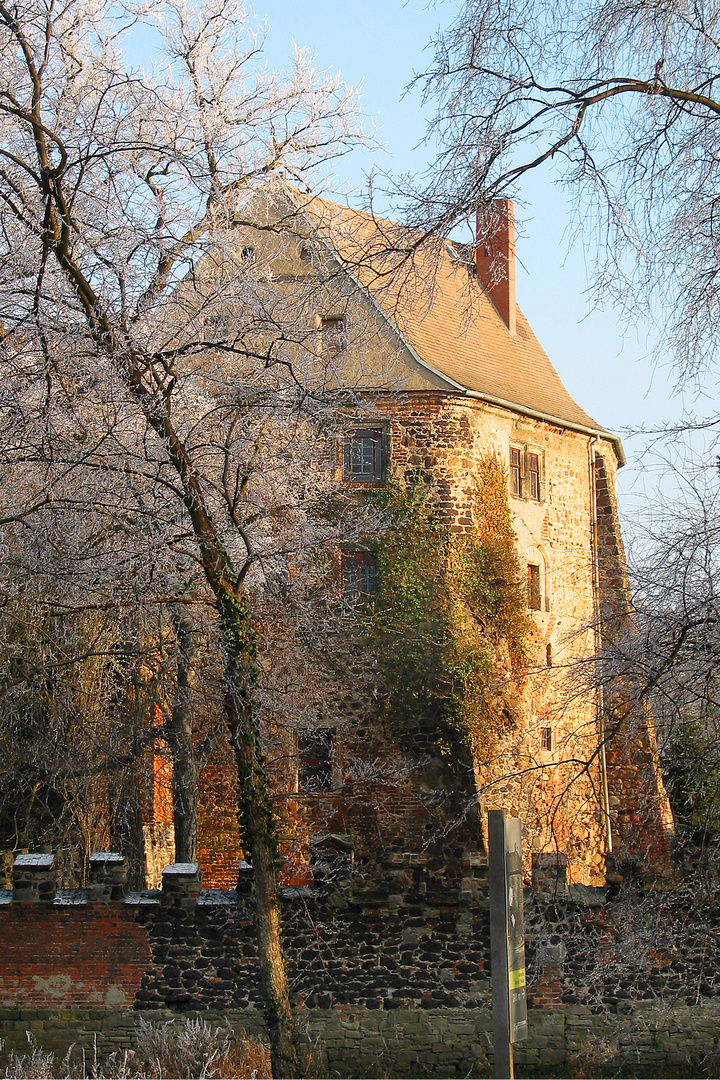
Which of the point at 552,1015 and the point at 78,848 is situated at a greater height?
the point at 78,848

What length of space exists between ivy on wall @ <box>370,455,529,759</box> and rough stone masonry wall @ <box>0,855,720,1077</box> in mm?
5909

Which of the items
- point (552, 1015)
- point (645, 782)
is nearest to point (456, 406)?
point (552, 1015)

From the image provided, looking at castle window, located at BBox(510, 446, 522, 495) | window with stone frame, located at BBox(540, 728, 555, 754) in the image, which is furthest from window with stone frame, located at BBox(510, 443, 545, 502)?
window with stone frame, located at BBox(540, 728, 555, 754)

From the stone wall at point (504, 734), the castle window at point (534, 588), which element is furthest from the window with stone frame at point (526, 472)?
the castle window at point (534, 588)

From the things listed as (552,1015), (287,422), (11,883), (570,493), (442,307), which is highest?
(442,307)

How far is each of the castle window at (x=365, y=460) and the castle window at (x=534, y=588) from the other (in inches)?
141

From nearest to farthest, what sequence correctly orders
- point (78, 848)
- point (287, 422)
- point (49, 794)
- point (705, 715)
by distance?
1. point (705, 715)
2. point (287, 422)
3. point (78, 848)
4. point (49, 794)

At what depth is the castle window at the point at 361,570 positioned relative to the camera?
772 inches

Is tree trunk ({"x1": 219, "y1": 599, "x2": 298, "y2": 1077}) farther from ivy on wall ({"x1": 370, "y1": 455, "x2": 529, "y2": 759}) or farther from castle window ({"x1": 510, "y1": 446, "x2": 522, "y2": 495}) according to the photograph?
castle window ({"x1": 510, "y1": 446, "x2": 522, "y2": 495})

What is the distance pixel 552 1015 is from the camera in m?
12.7

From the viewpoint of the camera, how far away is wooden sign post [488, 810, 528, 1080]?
5199 mm

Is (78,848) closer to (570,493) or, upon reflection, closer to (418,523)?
(418,523)

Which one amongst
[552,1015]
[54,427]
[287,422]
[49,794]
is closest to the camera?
[54,427]

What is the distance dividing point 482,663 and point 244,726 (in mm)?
9373
